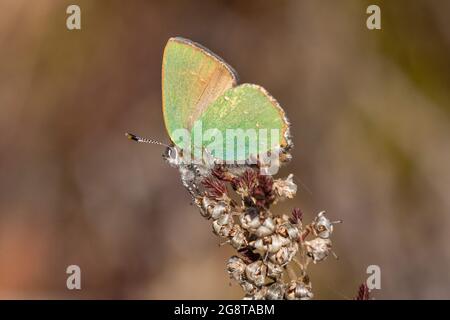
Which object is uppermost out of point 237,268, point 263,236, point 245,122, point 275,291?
point 245,122

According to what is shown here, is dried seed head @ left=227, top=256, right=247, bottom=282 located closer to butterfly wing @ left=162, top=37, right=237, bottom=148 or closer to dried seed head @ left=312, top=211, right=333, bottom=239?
dried seed head @ left=312, top=211, right=333, bottom=239

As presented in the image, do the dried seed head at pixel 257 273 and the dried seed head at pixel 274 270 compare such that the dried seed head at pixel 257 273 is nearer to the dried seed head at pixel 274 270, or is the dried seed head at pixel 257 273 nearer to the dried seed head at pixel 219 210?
the dried seed head at pixel 274 270

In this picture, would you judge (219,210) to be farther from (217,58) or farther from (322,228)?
(217,58)

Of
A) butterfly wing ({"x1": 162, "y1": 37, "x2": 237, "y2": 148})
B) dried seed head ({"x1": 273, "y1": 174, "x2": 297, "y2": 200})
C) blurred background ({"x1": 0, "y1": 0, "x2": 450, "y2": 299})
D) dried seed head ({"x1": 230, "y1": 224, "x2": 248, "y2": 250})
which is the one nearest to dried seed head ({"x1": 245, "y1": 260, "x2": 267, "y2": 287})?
dried seed head ({"x1": 230, "y1": 224, "x2": 248, "y2": 250})

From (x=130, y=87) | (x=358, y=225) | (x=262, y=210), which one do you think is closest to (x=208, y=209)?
(x=262, y=210)

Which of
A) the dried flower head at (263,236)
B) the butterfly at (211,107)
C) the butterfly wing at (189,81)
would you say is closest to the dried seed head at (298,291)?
the dried flower head at (263,236)

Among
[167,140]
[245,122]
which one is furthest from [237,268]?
[167,140]

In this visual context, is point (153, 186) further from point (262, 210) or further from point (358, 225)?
point (262, 210)
